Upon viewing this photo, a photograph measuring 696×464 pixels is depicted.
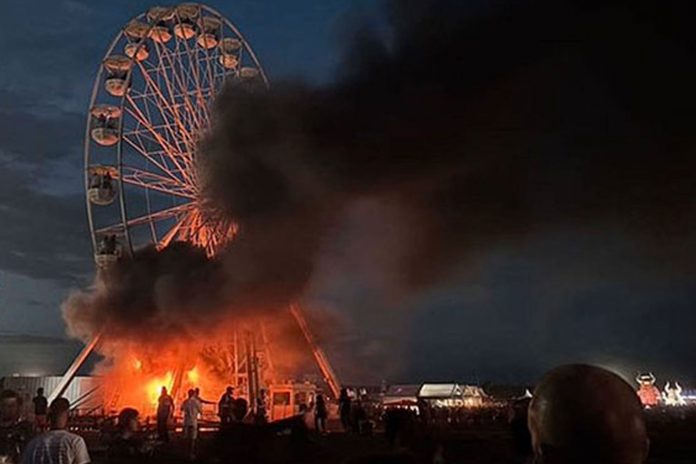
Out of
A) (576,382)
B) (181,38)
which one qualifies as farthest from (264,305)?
(576,382)

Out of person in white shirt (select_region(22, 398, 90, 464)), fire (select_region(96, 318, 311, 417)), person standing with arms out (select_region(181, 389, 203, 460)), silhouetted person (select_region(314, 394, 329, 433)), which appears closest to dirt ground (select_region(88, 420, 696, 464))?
person standing with arms out (select_region(181, 389, 203, 460))

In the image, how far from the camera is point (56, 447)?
454cm

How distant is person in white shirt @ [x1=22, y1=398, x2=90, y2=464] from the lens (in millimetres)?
4527

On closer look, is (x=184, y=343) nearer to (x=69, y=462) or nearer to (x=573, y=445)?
(x=69, y=462)

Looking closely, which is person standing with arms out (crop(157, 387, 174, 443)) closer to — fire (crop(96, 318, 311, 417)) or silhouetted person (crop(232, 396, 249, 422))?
silhouetted person (crop(232, 396, 249, 422))

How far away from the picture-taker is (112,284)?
104 ft

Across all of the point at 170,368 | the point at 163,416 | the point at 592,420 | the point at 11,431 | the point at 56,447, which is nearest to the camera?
the point at 592,420

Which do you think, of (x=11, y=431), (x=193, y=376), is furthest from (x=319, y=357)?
(x=11, y=431)

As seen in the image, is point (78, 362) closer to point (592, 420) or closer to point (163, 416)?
point (163, 416)

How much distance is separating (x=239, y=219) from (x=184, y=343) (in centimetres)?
624

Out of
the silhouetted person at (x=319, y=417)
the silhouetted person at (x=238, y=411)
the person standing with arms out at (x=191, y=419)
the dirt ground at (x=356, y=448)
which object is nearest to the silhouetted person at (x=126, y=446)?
the dirt ground at (x=356, y=448)

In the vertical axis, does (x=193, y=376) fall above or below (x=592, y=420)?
above

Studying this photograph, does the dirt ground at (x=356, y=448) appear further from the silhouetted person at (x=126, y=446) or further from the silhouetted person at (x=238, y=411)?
the silhouetted person at (x=238, y=411)

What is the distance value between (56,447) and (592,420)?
360 cm
